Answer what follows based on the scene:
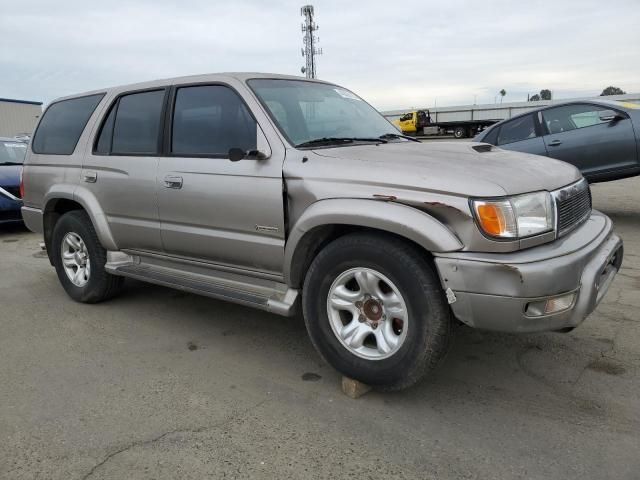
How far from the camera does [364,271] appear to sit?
2.82 m

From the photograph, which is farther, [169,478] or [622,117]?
[622,117]

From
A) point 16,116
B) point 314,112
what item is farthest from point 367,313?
point 16,116

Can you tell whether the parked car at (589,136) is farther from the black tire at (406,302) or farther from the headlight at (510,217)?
the black tire at (406,302)

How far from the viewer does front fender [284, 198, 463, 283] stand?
2572 millimetres

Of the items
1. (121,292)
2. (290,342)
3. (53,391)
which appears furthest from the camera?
(121,292)

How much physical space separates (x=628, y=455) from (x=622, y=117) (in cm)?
578

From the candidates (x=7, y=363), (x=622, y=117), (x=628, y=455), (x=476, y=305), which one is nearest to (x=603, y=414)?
(x=628, y=455)

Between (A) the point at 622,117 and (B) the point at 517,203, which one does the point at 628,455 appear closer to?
(B) the point at 517,203

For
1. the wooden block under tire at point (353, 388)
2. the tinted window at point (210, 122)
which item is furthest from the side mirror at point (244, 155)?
the wooden block under tire at point (353, 388)

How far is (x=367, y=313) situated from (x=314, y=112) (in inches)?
60.3

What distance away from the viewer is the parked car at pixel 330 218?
254cm

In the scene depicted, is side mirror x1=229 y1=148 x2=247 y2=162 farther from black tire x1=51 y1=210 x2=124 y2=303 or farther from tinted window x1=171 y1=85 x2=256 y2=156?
black tire x1=51 y1=210 x2=124 y2=303

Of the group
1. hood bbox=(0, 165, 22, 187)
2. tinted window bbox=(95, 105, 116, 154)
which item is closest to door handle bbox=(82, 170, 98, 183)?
tinted window bbox=(95, 105, 116, 154)

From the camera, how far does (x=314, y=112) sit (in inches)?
145
